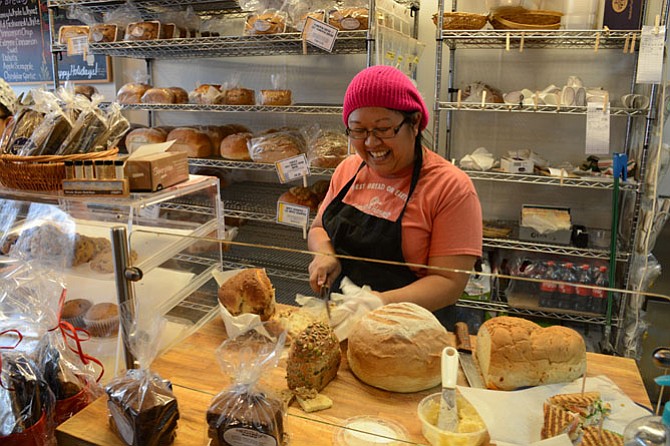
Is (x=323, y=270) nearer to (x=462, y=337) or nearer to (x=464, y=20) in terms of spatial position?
(x=462, y=337)

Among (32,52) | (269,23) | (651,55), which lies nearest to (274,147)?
(269,23)

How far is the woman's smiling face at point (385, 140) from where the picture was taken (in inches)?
64.6

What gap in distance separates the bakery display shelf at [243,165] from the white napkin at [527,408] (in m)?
2.09

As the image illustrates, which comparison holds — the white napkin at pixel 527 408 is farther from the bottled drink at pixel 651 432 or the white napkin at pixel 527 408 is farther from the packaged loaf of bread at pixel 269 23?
the packaged loaf of bread at pixel 269 23

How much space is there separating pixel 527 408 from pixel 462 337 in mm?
180

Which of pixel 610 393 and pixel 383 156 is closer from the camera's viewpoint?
pixel 610 393

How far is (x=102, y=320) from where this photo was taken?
1326 millimetres

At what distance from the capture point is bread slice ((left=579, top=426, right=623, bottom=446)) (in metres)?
0.74

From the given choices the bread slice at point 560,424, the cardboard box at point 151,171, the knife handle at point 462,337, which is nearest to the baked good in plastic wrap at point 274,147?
the cardboard box at point 151,171

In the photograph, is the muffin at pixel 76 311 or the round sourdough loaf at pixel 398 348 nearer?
the round sourdough loaf at pixel 398 348

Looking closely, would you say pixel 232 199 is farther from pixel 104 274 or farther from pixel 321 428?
pixel 321 428

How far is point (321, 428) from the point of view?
875mm

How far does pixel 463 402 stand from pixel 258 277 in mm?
492

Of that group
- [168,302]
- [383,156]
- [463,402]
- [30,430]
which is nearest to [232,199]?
[383,156]
